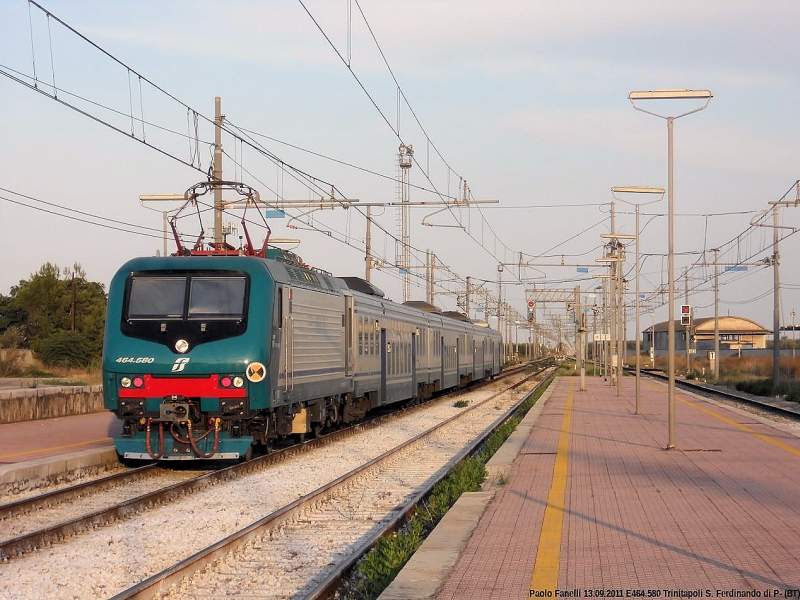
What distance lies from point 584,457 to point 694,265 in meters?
44.5

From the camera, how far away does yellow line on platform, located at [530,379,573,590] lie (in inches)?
286

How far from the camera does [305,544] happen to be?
9.96 meters

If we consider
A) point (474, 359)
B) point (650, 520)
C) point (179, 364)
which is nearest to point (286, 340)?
point (179, 364)

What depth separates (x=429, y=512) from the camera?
1118cm

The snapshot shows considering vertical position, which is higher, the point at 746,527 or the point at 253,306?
the point at 253,306

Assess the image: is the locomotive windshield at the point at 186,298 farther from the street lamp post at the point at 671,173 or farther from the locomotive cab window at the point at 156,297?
the street lamp post at the point at 671,173

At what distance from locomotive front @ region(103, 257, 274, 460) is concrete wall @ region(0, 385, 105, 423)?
8.18 metres

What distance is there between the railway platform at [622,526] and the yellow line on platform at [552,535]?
0.04 feet

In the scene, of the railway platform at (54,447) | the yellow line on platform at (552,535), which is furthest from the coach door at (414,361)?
the yellow line on platform at (552,535)

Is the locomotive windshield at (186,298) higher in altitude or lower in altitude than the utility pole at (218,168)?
lower

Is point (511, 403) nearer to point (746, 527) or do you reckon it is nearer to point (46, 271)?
point (746, 527)

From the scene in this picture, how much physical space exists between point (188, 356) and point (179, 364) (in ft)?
0.56

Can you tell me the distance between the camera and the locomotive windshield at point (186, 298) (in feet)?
49.6

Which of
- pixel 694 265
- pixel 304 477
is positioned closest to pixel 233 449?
pixel 304 477
